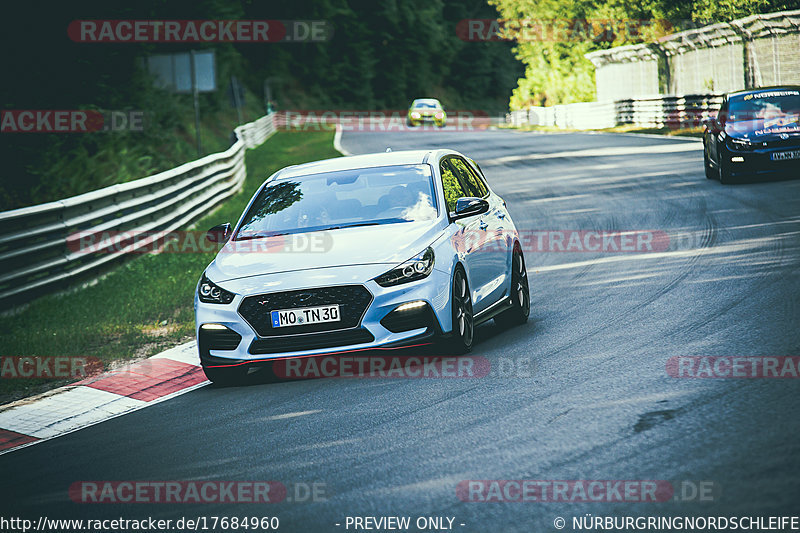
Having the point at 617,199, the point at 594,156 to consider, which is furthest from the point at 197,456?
the point at 594,156

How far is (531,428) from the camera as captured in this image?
5816mm

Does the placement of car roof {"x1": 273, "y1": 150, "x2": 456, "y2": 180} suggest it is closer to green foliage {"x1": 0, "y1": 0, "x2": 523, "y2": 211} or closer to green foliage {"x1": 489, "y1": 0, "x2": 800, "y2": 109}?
green foliage {"x1": 0, "y1": 0, "x2": 523, "y2": 211}

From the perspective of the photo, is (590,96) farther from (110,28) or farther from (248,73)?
(110,28)

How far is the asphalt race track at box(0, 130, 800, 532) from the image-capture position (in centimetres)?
473

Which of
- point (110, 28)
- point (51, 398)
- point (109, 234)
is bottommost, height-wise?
point (51, 398)

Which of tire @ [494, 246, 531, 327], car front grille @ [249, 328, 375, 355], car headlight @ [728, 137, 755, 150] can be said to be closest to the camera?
car front grille @ [249, 328, 375, 355]

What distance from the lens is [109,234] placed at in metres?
14.3

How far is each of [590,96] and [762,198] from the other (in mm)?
51956

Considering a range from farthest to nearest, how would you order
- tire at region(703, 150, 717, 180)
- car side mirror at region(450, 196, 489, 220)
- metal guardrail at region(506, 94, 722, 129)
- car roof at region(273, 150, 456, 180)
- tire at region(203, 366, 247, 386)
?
metal guardrail at region(506, 94, 722, 129)
tire at region(703, 150, 717, 180)
car roof at region(273, 150, 456, 180)
car side mirror at region(450, 196, 489, 220)
tire at region(203, 366, 247, 386)

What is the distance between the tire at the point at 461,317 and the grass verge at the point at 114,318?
10.4 ft

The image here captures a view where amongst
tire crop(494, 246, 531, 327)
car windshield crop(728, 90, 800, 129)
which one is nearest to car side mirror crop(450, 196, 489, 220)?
tire crop(494, 246, 531, 327)

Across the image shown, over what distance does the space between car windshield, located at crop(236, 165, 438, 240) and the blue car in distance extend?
1 centimetres

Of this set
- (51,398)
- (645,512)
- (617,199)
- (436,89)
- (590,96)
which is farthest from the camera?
(436,89)

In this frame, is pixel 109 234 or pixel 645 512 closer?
pixel 645 512
